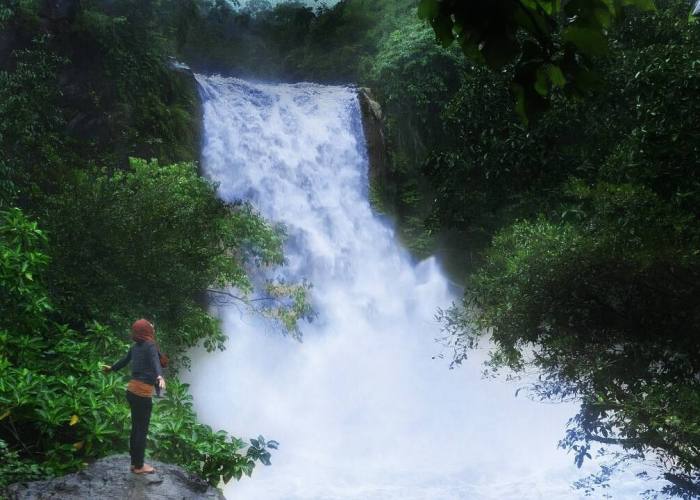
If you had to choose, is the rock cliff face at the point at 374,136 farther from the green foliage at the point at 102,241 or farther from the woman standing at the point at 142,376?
the woman standing at the point at 142,376

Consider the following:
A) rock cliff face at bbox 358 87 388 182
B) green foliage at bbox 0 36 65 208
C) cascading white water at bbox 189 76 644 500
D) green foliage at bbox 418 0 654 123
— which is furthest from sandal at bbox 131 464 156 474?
rock cliff face at bbox 358 87 388 182

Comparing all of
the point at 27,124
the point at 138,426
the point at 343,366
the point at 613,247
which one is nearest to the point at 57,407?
the point at 138,426

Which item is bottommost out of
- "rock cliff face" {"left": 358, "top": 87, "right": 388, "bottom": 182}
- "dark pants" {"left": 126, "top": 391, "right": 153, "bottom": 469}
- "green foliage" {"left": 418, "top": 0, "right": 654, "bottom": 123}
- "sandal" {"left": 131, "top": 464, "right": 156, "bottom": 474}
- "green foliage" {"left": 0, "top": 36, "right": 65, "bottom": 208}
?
"green foliage" {"left": 418, "top": 0, "right": 654, "bottom": 123}

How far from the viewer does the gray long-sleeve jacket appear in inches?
268

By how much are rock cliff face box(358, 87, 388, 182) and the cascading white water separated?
32cm

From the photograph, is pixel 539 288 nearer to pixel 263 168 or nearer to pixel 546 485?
pixel 546 485

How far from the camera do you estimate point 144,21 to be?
19.8 m

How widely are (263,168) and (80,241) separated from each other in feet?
38.1

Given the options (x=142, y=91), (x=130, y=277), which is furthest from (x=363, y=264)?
(x=130, y=277)

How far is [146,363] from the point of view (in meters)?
6.81

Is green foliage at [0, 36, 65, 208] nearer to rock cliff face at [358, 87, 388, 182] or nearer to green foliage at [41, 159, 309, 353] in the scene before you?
green foliage at [41, 159, 309, 353]

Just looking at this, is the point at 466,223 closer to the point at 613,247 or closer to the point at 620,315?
the point at 620,315

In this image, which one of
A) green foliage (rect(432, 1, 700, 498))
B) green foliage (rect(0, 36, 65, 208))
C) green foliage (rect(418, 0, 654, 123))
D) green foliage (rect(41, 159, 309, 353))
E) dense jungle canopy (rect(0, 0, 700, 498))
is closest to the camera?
green foliage (rect(418, 0, 654, 123))

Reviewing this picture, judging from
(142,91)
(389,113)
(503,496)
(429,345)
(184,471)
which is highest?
(389,113)
